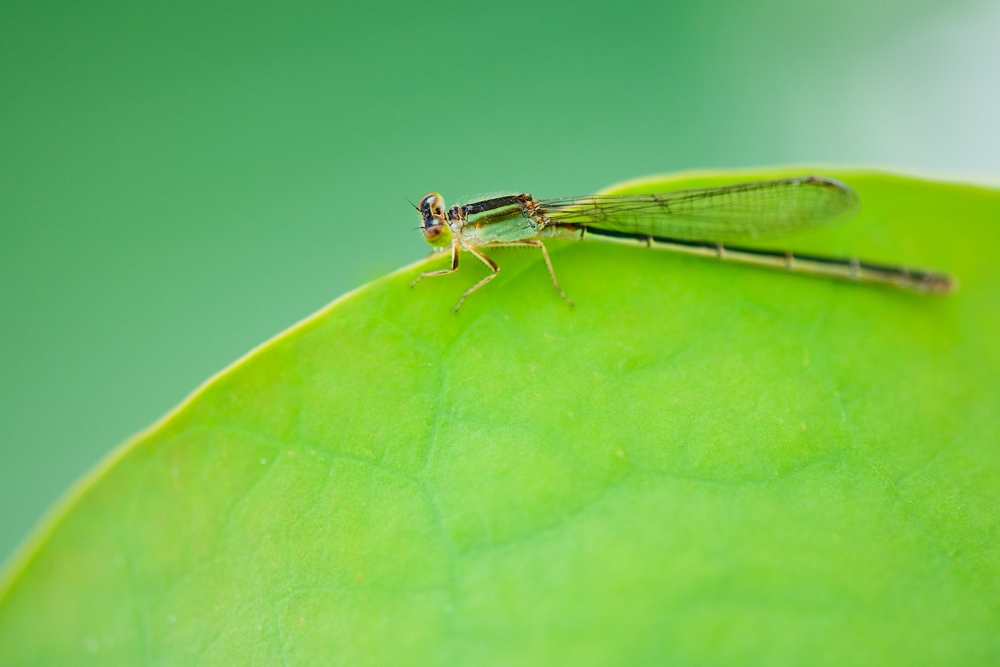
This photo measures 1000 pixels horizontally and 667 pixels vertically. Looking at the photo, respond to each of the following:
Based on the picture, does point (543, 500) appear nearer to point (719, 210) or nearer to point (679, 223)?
point (679, 223)

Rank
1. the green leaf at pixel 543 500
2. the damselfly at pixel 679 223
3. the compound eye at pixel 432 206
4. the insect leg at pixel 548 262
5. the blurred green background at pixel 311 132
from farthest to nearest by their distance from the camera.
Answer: the blurred green background at pixel 311 132
the compound eye at pixel 432 206
the damselfly at pixel 679 223
the insect leg at pixel 548 262
the green leaf at pixel 543 500

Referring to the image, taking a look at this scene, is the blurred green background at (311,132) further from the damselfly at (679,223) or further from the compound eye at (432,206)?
the damselfly at (679,223)

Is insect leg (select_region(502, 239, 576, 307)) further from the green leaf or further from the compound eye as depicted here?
the compound eye

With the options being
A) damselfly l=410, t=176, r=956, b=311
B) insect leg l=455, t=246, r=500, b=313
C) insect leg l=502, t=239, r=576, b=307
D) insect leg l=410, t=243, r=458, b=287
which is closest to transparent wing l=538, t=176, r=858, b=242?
damselfly l=410, t=176, r=956, b=311

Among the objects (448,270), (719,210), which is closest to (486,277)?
(448,270)

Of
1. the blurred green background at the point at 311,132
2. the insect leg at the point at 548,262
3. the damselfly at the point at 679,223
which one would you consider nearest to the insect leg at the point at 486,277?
the damselfly at the point at 679,223

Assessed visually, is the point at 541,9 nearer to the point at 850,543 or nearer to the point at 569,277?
the point at 569,277
